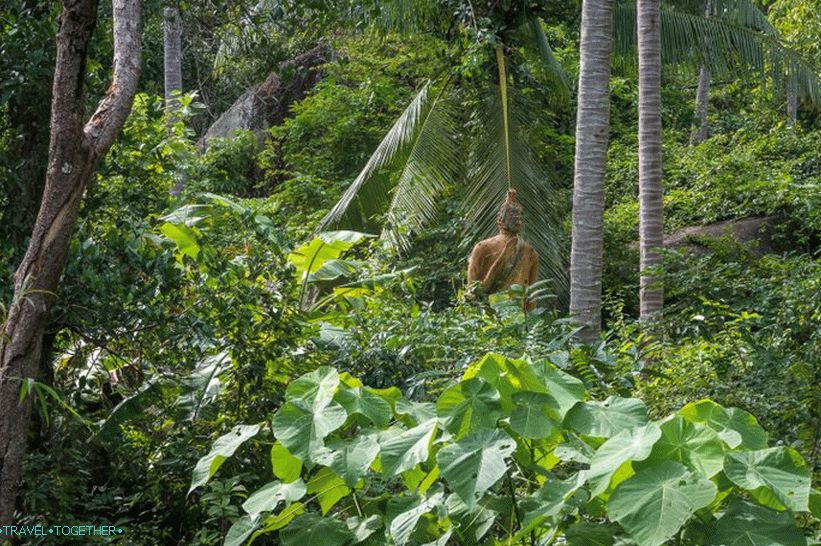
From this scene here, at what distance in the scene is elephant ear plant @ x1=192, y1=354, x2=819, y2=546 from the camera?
3.68 m

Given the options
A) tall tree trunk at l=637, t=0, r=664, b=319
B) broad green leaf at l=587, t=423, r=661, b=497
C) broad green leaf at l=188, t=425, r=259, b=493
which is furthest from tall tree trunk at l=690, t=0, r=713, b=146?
broad green leaf at l=587, t=423, r=661, b=497

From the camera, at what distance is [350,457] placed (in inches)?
164

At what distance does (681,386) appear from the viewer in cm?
683

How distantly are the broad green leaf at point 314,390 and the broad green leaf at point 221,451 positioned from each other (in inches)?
14.4

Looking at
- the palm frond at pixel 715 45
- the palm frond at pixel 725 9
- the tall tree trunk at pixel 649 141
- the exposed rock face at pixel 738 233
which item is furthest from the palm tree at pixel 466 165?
the exposed rock face at pixel 738 233

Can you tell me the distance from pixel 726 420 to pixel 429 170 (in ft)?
36.1

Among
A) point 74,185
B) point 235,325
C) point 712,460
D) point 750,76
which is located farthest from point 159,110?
point 750,76

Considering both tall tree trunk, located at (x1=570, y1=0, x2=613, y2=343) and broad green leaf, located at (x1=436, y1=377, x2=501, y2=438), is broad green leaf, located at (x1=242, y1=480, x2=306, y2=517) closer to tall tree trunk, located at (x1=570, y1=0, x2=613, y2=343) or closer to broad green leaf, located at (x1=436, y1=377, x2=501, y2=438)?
broad green leaf, located at (x1=436, y1=377, x2=501, y2=438)

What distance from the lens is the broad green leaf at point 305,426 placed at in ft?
13.7

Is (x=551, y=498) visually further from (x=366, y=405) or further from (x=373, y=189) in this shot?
(x=373, y=189)

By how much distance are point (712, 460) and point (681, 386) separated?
126 inches

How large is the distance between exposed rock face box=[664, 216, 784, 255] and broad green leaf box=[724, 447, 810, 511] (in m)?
13.0

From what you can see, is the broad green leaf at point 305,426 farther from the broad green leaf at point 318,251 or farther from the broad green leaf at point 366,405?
the broad green leaf at point 318,251

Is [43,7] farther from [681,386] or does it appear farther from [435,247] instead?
[435,247]
